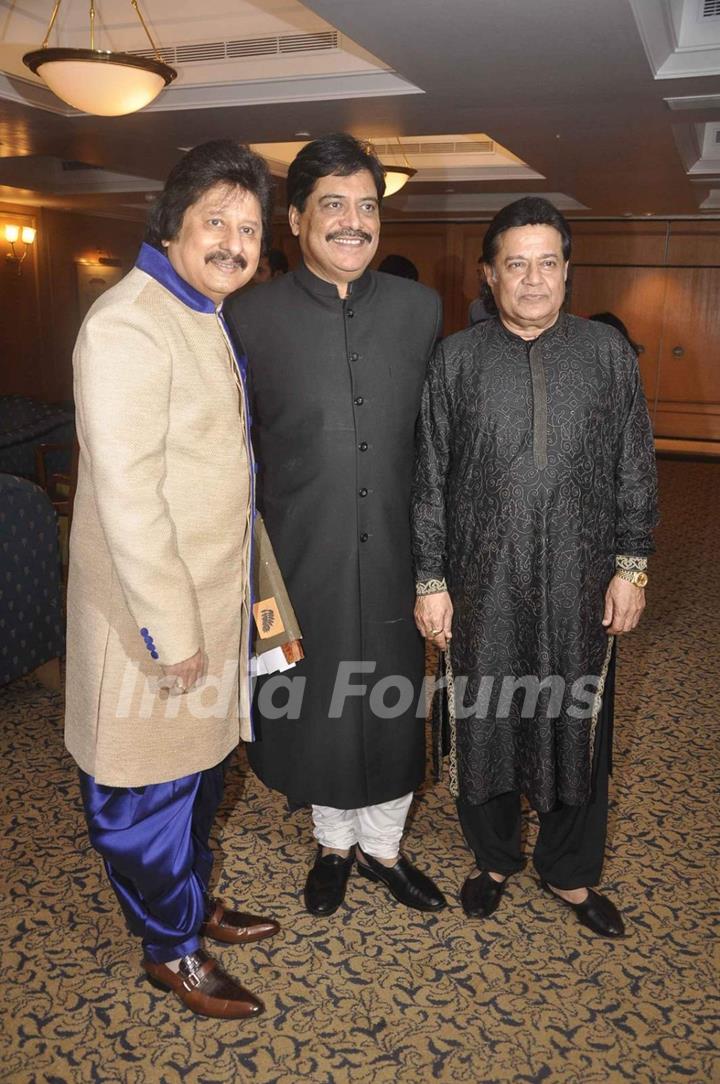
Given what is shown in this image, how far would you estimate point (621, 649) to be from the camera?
4488 millimetres

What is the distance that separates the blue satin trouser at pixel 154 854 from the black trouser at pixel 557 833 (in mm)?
771

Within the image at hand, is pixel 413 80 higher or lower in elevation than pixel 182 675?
higher

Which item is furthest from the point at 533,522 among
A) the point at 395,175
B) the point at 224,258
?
the point at 395,175

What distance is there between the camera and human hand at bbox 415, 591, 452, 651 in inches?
89.7

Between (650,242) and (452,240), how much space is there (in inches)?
93.4

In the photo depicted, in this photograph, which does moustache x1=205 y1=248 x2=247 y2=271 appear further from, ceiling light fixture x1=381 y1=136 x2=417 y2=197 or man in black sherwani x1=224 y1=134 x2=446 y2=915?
ceiling light fixture x1=381 y1=136 x2=417 y2=197

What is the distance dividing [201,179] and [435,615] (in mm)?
1137

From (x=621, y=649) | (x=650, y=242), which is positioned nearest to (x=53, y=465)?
(x=621, y=649)

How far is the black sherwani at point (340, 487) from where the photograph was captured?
2.19 meters

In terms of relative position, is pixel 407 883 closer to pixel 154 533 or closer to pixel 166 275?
pixel 154 533

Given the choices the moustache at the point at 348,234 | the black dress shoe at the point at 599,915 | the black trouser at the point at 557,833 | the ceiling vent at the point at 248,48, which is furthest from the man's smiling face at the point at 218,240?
the ceiling vent at the point at 248,48

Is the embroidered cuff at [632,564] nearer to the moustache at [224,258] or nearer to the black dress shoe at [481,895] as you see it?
the black dress shoe at [481,895]

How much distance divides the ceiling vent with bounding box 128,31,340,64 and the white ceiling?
11 millimetres

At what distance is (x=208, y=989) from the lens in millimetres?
2088
